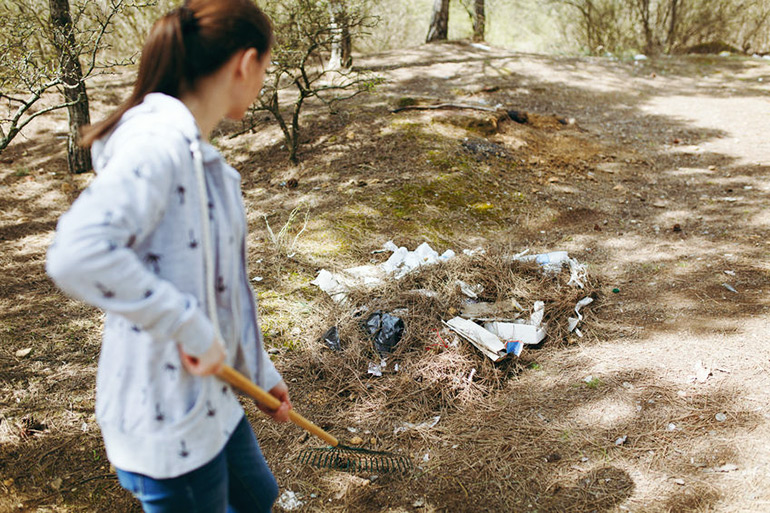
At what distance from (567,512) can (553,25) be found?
14022mm

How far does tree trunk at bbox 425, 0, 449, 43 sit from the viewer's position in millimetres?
11539

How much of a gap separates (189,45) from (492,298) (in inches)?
107

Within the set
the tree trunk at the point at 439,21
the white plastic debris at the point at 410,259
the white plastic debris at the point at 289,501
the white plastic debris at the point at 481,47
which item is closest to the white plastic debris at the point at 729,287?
the white plastic debris at the point at 410,259

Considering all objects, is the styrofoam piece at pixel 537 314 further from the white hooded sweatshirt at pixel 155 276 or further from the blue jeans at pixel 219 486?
the white hooded sweatshirt at pixel 155 276

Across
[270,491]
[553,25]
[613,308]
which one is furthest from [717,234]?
[553,25]

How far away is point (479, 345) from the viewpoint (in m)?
2.96

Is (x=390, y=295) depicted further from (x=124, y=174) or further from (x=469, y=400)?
(x=124, y=174)

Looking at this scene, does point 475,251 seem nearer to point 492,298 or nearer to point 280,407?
point 492,298

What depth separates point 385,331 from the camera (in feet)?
10.4

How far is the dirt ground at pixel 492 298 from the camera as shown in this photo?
2324mm

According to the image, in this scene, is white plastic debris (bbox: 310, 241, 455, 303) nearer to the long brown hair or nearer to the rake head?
the rake head

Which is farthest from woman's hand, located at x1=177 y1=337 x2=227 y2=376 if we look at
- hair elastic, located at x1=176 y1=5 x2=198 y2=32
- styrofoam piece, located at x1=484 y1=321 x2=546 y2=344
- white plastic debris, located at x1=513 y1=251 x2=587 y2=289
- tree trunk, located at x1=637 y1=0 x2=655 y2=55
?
tree trunk, located at x1=637 y1=0 x2=655 y2=55

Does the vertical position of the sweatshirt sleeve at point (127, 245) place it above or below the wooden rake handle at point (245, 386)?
above

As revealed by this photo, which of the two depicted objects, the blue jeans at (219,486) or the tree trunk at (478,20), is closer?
the blue jeans at (219,486)
